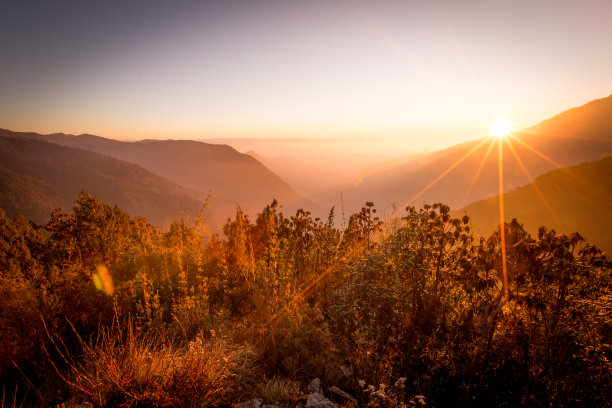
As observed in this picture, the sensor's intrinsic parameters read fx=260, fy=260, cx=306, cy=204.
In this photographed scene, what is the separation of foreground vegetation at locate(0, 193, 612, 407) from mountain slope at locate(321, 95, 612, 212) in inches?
1522

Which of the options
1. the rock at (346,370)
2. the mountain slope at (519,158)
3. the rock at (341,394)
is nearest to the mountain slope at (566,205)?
the rock at (346,370)

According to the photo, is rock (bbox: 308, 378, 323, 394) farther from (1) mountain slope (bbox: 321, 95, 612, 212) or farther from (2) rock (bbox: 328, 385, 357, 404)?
(1) mountain slope (bbox: 321, 95, 612, 212)

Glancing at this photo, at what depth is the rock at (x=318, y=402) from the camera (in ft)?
7.46

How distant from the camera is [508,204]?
19609mm

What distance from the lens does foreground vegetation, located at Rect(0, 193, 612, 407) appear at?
2.38 meters

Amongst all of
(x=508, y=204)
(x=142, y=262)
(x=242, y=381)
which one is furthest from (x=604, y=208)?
(x=142, y=262)

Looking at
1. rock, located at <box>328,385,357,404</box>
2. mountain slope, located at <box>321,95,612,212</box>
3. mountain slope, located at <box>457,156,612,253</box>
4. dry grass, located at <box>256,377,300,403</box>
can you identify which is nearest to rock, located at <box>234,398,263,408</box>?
dry grass, located at <box>256,377,300,403</box>

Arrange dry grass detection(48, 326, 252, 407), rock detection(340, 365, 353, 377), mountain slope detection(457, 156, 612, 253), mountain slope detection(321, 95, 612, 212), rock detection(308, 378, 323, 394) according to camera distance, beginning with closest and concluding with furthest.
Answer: dry grass detection(48, 326, 252, 407) → rock detection(308, 378, 323, 394) → rock detection(340, 365, 353, 377) → mountain slope detection(457, 156, 612, 253) → mountain slope detection(321, 95, 612, 212)

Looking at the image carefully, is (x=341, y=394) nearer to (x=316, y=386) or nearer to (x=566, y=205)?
(x=316, y=386)

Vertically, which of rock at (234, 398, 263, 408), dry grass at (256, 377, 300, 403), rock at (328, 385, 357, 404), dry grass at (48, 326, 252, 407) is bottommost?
rock at (328, 385, 357, 404)

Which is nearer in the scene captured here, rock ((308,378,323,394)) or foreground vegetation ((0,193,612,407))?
foreground vegetation ((0,193,612,407))

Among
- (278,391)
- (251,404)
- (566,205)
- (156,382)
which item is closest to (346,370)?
(278,391)

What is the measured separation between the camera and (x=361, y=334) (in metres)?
3.03

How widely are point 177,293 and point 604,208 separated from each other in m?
19.4
